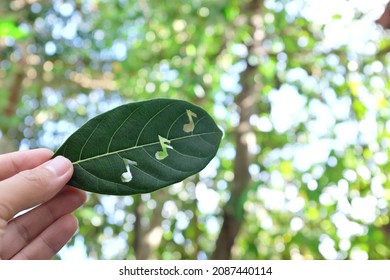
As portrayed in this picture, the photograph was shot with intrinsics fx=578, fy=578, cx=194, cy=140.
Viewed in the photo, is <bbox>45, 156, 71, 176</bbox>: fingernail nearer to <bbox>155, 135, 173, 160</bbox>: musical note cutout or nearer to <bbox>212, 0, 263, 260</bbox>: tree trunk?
<bbox>155, 135, 173, 160</bbox>: musical note cutout

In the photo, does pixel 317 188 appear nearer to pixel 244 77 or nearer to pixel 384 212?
pixel 384 212

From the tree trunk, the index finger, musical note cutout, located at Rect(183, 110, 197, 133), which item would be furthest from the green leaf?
the tree trunk

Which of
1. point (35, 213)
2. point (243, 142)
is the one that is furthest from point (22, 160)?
point (243, 142)

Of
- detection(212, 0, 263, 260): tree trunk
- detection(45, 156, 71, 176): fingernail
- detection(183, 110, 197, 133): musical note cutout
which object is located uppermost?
detection(183, 110, 197, 133): musical note cutout

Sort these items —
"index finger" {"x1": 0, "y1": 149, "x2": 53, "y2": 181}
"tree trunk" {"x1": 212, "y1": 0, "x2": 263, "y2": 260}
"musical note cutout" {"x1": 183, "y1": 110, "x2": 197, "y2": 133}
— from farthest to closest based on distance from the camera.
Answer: "tree trunk" {"x1": 212, "y1": 0, "x2": 263, "y2": 260} → "index finger" {"x1": 0, "y1": 149, "x2": 53, "y2": 181} → "musical note cutout" {"x1": 183, "y1": 110, "x2": 197, "y2": 133}

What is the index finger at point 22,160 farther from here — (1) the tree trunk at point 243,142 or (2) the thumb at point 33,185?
(1) the tree trunk at point 243,142

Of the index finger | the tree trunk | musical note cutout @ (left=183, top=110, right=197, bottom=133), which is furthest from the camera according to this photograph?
the tree trunk
